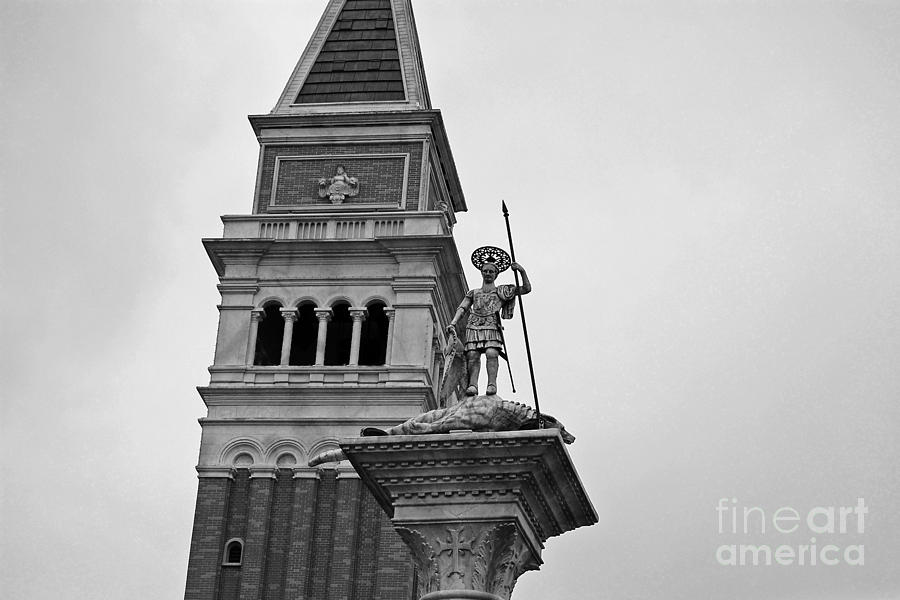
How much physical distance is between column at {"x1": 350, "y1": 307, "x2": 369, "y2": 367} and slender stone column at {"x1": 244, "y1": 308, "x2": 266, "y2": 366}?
121 inches

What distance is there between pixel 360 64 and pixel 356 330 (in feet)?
36.5

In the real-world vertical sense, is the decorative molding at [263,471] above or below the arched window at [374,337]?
below

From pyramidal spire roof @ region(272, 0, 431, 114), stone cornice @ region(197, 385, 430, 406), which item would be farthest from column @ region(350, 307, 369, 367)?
pyramidal spire roof @ region(272, 0, 431, 114)

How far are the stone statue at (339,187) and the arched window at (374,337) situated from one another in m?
4.07

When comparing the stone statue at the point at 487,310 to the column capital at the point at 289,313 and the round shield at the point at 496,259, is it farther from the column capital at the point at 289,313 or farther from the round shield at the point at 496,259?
the column capital at the point at 289,313

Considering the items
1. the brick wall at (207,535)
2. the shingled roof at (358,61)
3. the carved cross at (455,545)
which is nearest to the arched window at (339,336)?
the brick wall at (207,535)

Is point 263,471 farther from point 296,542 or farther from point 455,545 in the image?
point 455,545

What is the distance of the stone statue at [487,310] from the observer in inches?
877

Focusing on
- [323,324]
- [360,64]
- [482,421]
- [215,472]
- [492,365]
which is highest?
[360,64]

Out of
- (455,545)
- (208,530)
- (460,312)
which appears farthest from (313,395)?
(455,545)

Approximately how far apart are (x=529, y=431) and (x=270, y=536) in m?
39.5

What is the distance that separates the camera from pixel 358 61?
66188mm

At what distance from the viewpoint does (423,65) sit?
2670 inches

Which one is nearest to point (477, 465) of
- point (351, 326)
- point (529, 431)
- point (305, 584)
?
point (529, 431)
